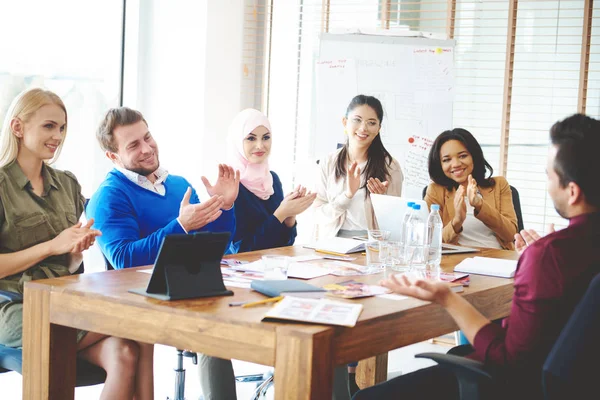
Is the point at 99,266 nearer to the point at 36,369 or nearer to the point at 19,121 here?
the point at 19,121

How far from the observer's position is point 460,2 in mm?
4762

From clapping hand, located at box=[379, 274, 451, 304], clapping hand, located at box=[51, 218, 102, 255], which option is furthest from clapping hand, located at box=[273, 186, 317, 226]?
clapping hand, located at box=[379, 274, 451, 304]

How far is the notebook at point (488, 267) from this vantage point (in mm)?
2602

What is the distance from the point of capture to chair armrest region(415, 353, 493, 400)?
170 centimetres

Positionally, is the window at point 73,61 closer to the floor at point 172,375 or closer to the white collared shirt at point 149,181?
the floor at point 172,375

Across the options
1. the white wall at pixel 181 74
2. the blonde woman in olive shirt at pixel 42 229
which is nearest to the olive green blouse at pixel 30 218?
the blonde woman in olive shirt at pixel 42 229

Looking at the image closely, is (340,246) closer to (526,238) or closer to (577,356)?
(526,238)

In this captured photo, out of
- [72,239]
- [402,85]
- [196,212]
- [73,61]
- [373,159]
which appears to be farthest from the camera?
[402,85]

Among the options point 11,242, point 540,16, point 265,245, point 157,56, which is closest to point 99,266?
point 157,56

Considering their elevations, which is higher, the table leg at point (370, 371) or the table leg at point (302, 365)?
the table leg at point (302, 365)

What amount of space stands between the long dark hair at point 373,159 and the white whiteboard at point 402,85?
0.68m

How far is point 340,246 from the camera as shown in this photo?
301 centimetres

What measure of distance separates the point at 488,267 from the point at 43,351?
4.90 ft

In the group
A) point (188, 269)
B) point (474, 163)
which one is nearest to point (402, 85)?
point (474, 163)
